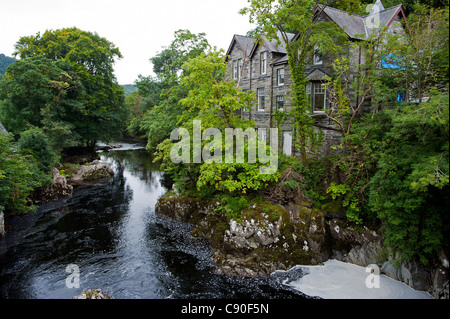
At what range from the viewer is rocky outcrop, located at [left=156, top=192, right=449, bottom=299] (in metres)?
13.5

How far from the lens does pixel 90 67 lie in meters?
38.7

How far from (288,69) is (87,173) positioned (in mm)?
24430

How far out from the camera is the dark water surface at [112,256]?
12.2 meters

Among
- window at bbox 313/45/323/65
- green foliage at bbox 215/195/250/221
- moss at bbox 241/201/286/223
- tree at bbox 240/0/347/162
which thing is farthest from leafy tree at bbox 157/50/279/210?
window at bbox 313/45/323/65

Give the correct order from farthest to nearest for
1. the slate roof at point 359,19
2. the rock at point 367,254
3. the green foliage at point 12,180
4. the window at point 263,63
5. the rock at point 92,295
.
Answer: the window at point 263,63 < the slate roof at point 359,19 < the green foliage at point 12,180 < the rock at point 367,254 < the rock at point 92,295

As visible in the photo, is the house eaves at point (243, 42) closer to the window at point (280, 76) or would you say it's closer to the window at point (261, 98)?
the window at point (261, 98)

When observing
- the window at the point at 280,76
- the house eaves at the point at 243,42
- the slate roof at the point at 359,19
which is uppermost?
the house eaves at the point at 243,42

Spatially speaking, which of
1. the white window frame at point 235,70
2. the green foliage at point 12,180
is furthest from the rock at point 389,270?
the white window frame at point 235,70

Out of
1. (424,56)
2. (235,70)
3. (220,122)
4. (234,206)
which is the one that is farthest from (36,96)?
(424,56)

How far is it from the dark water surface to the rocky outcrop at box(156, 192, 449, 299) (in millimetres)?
948

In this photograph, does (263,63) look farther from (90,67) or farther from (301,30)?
(90,67)

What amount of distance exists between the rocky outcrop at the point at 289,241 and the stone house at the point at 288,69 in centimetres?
671

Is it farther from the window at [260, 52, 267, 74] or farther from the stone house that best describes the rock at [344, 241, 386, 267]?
the window at [260, 52, 267, 74]
